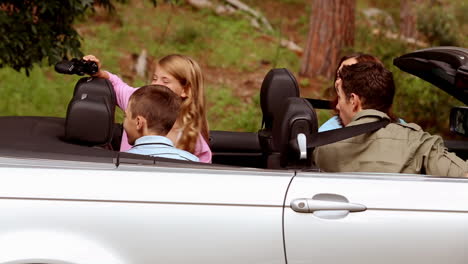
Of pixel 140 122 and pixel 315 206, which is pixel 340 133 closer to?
pixel 315 206

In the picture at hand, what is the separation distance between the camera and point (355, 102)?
4.01 m

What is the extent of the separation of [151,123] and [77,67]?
61 centimetres

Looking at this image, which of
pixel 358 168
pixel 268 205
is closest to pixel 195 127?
pixel 358 168

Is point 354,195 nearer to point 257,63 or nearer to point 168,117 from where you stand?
point 168,117

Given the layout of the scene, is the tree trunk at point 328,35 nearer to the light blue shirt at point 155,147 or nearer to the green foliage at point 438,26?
the green foliage at point 438,26

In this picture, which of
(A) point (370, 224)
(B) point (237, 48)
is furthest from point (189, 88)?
(B) point (237, 48)

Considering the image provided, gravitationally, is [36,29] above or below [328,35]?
above

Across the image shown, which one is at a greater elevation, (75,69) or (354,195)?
(75,69)

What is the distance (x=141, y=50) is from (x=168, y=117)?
9.40m

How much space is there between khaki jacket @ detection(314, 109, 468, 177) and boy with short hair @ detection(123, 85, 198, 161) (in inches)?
25.7

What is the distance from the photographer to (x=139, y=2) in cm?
1486

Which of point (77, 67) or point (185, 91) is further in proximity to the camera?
point (185, 91)

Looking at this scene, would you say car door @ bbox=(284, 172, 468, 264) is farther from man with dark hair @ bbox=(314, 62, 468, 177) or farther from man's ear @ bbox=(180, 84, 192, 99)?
man's ear @ bbox=(180, 84, 192, 99)

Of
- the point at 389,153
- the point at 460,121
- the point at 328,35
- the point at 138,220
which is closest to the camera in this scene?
the point at 138,220
